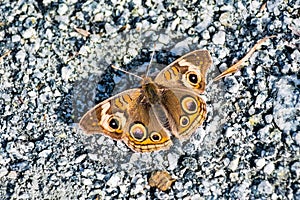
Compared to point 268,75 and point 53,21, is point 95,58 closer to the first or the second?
point 53,21

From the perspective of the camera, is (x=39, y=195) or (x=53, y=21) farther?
(x=53, y=21)

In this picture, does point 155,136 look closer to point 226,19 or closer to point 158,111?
point 158,111

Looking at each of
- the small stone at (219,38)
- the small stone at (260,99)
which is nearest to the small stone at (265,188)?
the small stone at (260,99)

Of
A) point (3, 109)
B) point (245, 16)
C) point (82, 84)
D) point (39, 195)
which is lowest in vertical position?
point (39, 195)

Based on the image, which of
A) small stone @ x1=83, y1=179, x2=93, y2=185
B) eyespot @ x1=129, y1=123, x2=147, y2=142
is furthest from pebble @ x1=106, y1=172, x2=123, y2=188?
eyespot @ x1=129, y1=123, x2=147, y2=142

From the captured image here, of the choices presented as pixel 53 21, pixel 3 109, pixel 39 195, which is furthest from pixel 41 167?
pixel 53 21

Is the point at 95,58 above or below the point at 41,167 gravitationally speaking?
above

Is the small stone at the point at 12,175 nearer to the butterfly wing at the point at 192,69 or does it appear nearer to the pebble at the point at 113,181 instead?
the pebble at the point at 113,181
